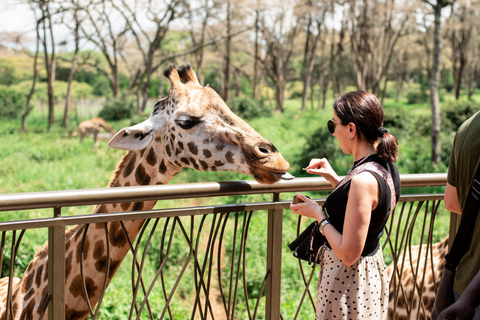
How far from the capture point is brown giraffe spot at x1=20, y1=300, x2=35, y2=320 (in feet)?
8.20

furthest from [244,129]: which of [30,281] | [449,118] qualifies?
[449,118]

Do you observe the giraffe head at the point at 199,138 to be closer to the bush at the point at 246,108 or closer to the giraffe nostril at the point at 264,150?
the giraffe nostril at the point at 264,150


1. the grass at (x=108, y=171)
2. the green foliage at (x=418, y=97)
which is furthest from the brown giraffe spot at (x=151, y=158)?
the green foliage at (x=418, y=97)

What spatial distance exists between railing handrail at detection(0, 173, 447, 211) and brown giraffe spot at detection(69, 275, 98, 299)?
868 mm

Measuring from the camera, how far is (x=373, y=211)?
180 centimetres

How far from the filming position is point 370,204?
171 centimetres

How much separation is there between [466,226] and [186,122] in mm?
1574

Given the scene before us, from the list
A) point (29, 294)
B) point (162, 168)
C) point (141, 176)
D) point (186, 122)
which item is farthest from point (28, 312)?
point (186, 122)

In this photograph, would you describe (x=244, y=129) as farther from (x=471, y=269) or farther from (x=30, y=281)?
(x=30, y=281)

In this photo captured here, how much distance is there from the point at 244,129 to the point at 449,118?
54.0 feet

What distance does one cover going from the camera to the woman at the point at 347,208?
5.84 feet

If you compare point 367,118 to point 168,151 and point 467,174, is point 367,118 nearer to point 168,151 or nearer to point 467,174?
point 467,174

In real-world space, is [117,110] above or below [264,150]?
above

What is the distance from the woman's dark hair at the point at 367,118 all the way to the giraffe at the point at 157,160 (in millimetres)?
581
